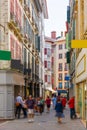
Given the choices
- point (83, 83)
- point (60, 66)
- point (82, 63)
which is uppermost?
point (60, 66)

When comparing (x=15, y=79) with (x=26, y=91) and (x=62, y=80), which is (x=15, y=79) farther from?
(x=62, y=80)

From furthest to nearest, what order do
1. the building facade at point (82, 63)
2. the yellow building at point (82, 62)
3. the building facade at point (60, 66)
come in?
the building facade at point (60, 66), the building facade at point (82, 63), the yellow building at point (82, 62)

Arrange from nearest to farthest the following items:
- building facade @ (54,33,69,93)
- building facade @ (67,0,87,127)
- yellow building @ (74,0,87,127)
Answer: yellow building @ (74,0,87,127)
building facade @ (67,0,87,127)
building facade @ (54,33,69,93)

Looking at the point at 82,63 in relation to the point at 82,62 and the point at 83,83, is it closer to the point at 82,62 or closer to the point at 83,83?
the point at 82,62

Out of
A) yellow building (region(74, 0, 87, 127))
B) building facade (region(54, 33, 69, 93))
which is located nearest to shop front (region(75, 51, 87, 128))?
yellow building (region(74, 0, 87, 127))

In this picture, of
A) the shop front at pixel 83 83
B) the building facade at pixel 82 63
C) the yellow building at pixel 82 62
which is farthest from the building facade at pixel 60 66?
the shop front at pixel 83 83

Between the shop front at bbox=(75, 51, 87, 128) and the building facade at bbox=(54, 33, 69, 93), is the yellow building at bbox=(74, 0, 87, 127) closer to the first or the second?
the shop front at bbox=(75, 51, 87, 128)

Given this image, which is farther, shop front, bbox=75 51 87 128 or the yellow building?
shop front, bbox=75 51 87 128

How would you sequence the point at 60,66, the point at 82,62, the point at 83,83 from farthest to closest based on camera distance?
the point at 60,66
the point at 83,83
the point at 82,62

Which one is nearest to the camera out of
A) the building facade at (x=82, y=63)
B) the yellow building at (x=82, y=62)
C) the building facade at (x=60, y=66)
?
the yellow building at (x=82, y=62)

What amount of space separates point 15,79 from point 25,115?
279cm

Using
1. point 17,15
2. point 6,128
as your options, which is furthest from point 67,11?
point 6,128

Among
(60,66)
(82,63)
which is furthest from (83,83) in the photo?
(60,66)

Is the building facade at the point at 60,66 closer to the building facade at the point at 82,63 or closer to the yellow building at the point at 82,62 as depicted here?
the building facade at the point at 82,63
